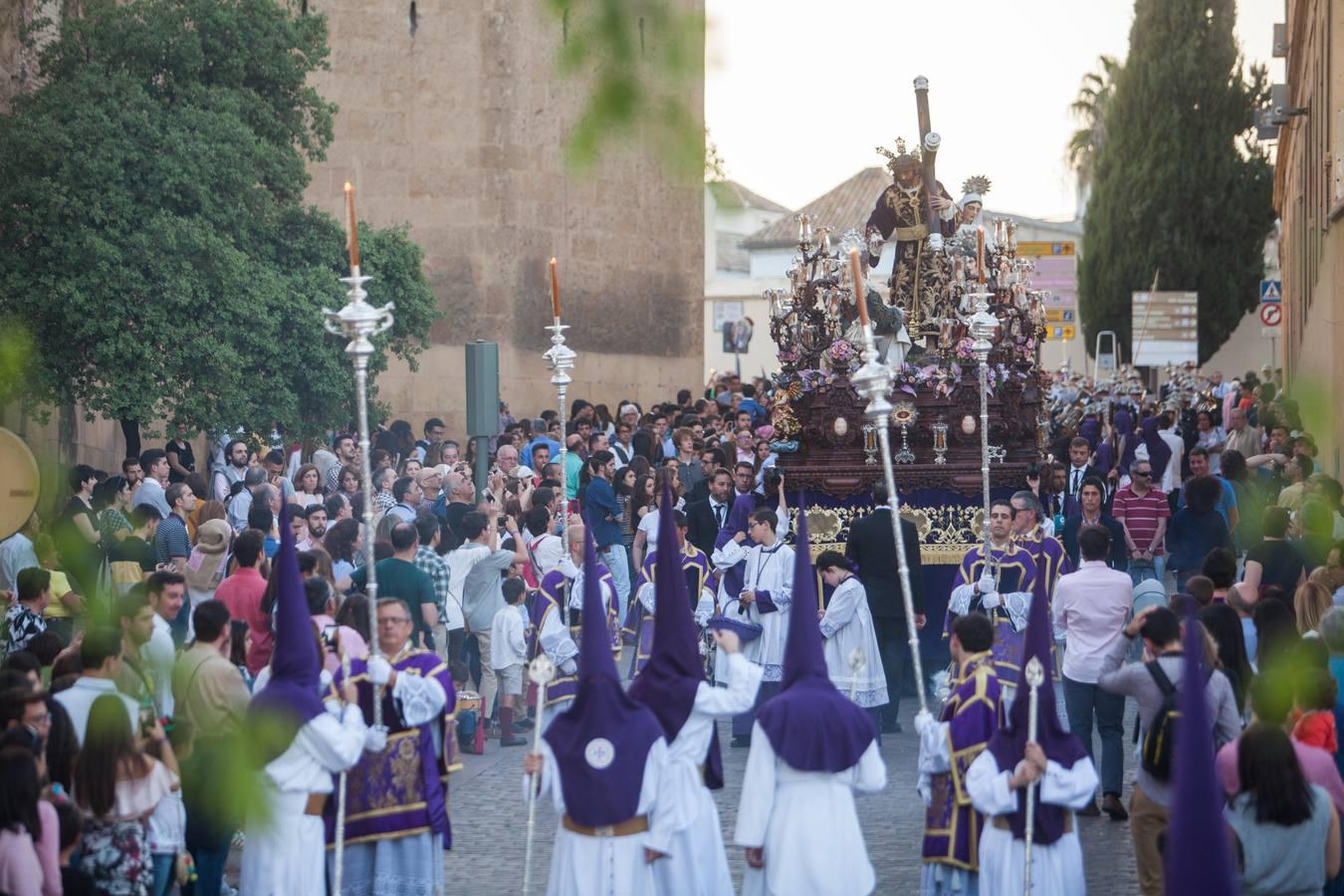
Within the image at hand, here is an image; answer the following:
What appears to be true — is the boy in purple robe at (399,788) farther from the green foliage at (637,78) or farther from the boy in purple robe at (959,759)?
the green foliage at (637,78)

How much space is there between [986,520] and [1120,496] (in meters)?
3.72

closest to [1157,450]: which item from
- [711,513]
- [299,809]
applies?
[711,513]

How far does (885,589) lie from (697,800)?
17.0ft

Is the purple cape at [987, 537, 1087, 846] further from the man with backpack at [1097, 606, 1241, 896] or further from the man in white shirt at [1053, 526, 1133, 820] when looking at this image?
the man in white shirt at [1053, 526, 1133, 820]

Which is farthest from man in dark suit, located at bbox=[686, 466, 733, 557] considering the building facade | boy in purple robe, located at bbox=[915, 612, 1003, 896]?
boy in purple robe, located at bbox=[915, 612, 1003, 896]

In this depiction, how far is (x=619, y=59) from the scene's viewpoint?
196 inches

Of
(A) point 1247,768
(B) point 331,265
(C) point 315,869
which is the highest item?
(B) point 331,265

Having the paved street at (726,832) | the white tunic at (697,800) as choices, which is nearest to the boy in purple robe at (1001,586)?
the paved street at (726,832)

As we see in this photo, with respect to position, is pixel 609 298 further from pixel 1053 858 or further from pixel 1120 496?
pixel 1053 858

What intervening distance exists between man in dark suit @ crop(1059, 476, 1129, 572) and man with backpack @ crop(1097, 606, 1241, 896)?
15.9 ft

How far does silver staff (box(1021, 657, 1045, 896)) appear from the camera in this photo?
811cm

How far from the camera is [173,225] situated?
20.3 metres

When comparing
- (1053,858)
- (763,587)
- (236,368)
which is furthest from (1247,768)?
(236,368)

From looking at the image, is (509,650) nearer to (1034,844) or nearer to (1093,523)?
(1093,523)
